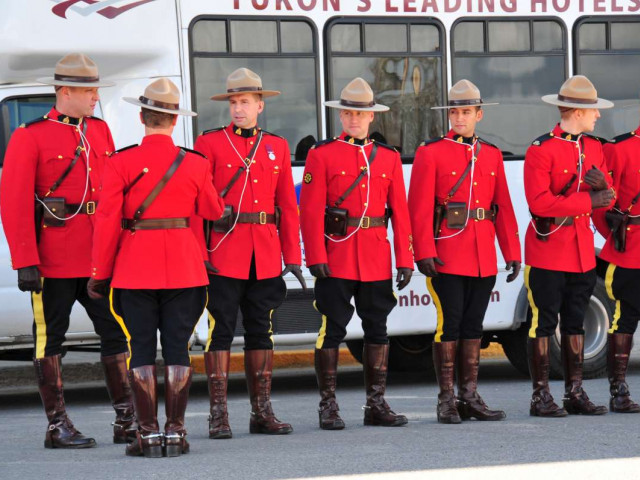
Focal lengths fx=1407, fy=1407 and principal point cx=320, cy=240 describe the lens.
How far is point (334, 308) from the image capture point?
26.6 feet

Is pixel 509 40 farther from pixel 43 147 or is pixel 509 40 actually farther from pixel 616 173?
pixel 43 147

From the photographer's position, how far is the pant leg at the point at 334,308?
8.12m

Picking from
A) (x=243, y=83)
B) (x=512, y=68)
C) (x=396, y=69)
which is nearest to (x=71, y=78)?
(x=243, y=83)

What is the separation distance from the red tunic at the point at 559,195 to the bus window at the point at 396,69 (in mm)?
1864

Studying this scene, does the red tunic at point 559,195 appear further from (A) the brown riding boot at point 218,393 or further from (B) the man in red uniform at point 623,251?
(A) the brown riding boot at point 218,393

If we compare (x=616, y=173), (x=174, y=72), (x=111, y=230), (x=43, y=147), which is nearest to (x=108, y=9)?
(x=174, y=72)

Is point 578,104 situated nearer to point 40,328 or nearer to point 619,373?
point 619,373

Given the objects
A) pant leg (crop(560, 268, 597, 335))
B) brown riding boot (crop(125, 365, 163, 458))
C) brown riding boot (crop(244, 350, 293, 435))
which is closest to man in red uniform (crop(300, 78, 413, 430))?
brown riding boot (crop(244, 350, 293, 435))

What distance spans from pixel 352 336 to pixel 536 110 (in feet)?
7.33

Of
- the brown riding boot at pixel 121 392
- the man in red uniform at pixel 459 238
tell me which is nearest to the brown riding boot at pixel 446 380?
the man in red uniform at pixel 459 238

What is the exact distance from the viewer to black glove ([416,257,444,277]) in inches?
323

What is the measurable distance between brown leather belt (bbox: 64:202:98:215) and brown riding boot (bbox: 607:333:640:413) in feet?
11.0

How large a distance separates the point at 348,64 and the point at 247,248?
2.71 meters

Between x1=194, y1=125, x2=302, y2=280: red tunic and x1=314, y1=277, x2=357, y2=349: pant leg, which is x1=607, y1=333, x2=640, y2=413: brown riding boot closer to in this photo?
x1=314, y1=277, x2=357, y2=349: pant leg
